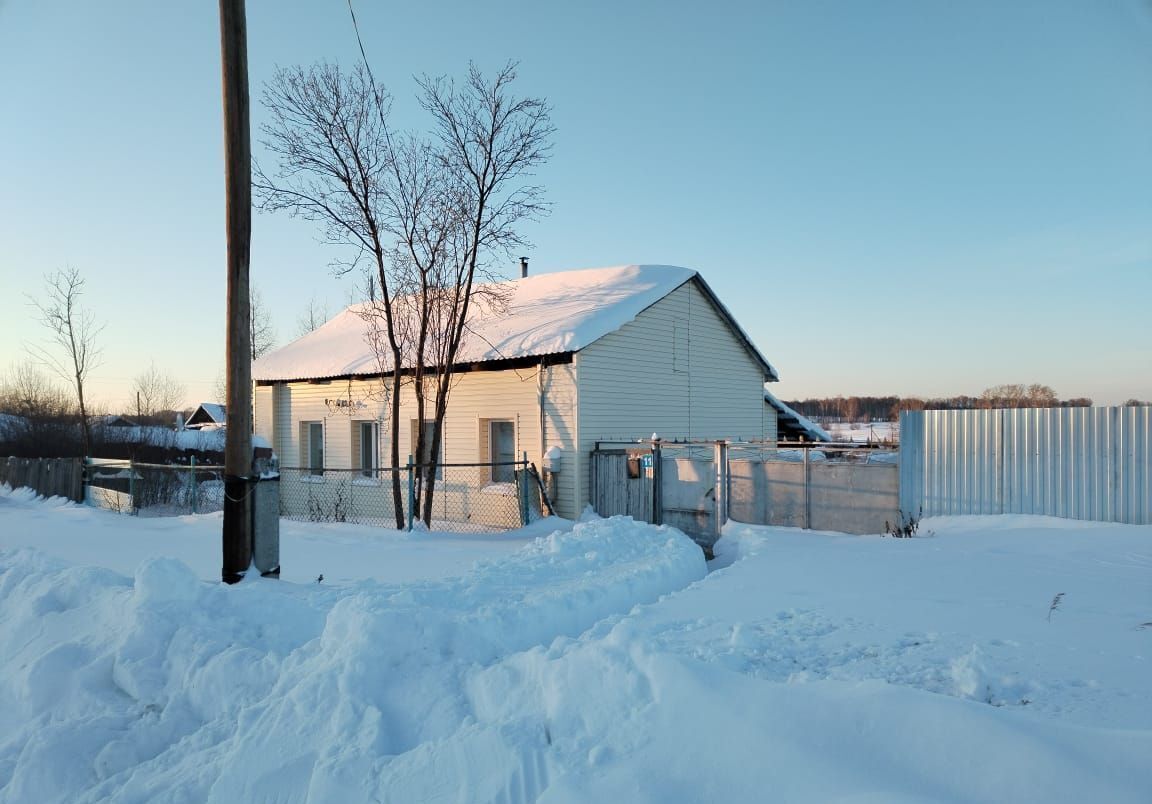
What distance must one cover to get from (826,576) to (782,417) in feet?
49.8

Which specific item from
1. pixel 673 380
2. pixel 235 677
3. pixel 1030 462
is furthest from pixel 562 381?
pixel 235 677

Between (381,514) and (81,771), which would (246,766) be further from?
(381,514)

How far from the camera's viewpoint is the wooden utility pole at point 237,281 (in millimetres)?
6941

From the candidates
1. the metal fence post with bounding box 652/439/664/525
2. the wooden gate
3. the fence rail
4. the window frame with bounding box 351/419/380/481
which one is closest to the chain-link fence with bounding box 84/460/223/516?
the window frame with bounding box 351/419/380/481

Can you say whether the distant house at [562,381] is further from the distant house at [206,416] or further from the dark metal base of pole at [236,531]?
the distant house at [206,416]

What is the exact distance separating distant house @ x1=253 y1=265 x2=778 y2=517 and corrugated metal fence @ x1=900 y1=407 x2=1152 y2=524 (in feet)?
19.6

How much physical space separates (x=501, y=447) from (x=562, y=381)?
9.01ft

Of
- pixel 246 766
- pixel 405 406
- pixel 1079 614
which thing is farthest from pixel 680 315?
pixel 246 766

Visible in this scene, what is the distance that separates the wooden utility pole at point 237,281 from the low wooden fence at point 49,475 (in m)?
14.3

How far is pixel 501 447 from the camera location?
16.0 metres

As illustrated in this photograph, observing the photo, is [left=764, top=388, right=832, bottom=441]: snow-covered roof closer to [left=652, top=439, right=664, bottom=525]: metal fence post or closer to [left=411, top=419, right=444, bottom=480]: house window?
[left=652, top=439, right=664, bottom=525]: metal fence post

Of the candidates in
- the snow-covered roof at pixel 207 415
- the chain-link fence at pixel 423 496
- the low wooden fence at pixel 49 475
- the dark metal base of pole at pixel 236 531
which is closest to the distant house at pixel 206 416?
the snow-covered roof at pixel 207 415

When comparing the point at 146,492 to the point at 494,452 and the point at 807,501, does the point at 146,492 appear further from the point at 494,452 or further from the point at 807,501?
the point at 807,501

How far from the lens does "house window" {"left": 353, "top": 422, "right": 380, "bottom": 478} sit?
1794 cm
